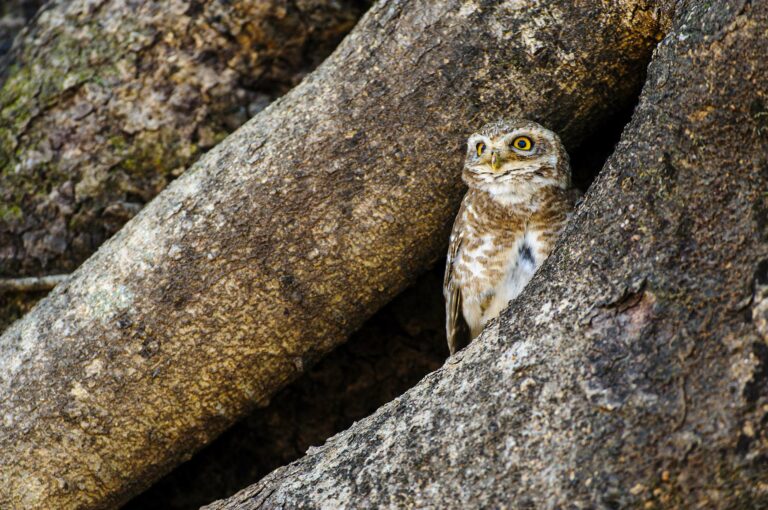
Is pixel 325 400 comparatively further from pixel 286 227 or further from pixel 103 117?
pixel 103 117

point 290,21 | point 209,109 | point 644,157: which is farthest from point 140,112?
point 644,157

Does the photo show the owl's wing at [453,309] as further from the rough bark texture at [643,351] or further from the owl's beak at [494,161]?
the rough bark texture at [643,351]

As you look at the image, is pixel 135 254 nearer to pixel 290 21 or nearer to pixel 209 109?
pixel 209 109

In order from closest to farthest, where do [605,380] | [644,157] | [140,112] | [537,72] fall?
[605,380]
[644,157]
[537,72]
[140,112]

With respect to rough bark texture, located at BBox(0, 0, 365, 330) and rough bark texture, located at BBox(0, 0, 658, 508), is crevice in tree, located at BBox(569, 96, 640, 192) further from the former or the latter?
rough bark texture, located at BBox(0, 0, 365, 330)

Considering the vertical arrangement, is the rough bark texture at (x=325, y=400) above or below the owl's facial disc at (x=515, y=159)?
below

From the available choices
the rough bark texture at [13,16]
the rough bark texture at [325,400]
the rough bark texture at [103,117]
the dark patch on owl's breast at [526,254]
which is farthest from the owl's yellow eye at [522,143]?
the rough bark texture at [13,16]

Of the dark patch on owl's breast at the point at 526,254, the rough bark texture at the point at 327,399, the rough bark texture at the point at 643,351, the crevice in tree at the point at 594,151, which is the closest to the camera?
the rough bark texture at the point at 643,351
